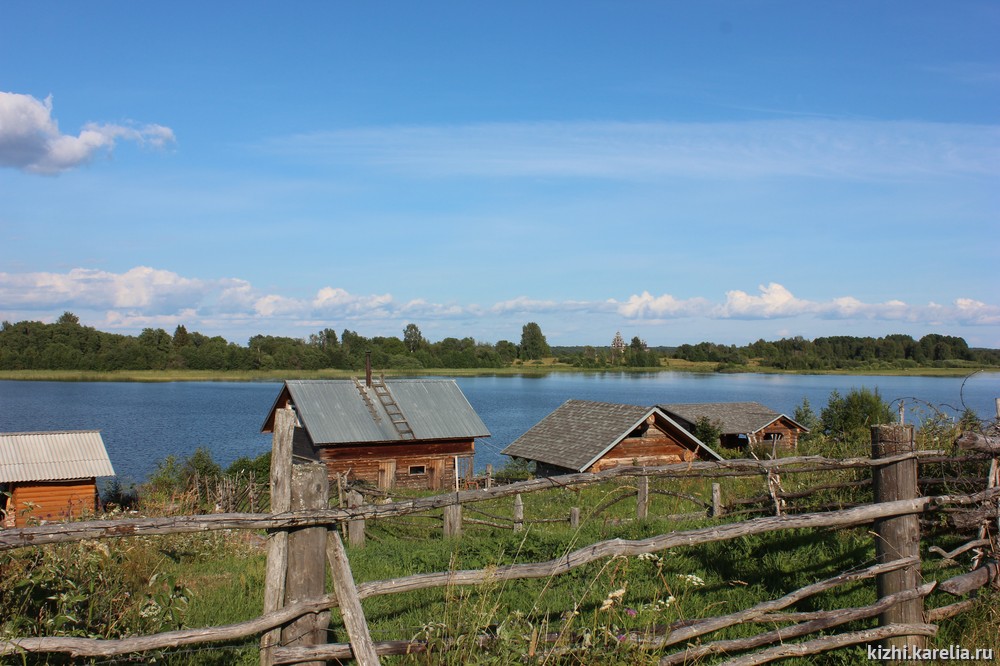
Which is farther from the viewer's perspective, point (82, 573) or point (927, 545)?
point (927, 545)

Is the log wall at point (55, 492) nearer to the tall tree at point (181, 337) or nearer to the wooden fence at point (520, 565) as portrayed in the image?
the wooden fence at point (520, 565)

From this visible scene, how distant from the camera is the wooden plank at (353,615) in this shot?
3596 mm

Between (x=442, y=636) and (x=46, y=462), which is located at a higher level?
(x=442, y=636)

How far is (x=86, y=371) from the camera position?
419 feet

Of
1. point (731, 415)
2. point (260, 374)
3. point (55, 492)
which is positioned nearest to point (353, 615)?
point (55, 492)

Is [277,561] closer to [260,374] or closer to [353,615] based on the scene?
[353,615]

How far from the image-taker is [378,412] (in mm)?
28281

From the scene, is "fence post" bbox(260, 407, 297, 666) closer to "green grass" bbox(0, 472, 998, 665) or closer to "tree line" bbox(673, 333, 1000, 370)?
"green grass" bbox(0, 472, 998, 665)

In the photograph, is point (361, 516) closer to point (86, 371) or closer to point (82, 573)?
point (82, 573)

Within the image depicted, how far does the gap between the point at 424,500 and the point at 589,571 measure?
8.99 feet

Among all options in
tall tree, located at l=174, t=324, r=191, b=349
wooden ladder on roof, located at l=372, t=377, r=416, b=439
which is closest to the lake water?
wooden ladder on roof, located at l=372, t=377, r=416, b=439

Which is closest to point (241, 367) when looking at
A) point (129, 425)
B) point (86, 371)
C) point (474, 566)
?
point (86, 371)

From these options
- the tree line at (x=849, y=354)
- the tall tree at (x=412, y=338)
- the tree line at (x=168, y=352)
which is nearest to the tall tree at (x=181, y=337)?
the tree line at (x=168, y=352)

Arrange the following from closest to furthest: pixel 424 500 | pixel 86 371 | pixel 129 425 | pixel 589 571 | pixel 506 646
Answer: pixel 506 646 → pixel 424 500 → pixel 589 571 → pixel 129 425 → pixel 86 371
